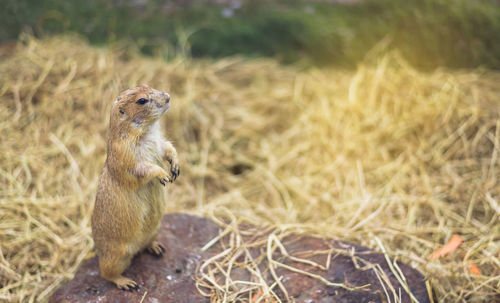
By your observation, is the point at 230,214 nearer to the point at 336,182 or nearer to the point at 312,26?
the point at 336,182

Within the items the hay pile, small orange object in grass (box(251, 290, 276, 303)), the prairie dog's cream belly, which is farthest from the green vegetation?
small orange object in grass (box(251, 290, 276, 303))

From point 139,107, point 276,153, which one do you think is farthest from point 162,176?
point 276,153

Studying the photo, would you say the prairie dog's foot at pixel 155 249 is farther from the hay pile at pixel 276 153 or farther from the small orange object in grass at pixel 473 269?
the small orange object in grass at pixel 473 269

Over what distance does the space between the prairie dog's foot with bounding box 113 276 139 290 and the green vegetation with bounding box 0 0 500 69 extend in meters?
3.26

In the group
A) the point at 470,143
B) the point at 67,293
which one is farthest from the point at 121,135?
the point at 470,143

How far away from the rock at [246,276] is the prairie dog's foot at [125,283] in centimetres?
3

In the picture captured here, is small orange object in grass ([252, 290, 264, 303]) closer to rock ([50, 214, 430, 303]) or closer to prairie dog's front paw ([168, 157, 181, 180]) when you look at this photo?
rock ([50, 214, 430, 303])

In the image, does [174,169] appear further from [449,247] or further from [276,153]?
[276,153]

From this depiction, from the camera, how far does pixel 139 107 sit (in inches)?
85.4

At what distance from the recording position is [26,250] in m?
2.93

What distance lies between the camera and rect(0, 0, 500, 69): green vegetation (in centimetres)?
496

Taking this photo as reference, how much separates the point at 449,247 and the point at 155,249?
197 cm

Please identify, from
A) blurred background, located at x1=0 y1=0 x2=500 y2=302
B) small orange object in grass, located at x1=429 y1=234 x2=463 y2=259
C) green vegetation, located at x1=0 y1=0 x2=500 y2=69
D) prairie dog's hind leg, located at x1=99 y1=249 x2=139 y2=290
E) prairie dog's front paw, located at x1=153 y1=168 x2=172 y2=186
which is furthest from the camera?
green vegetation, located at x1=0 y1=0 x2=500 y2=69

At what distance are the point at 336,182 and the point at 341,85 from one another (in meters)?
1.66
